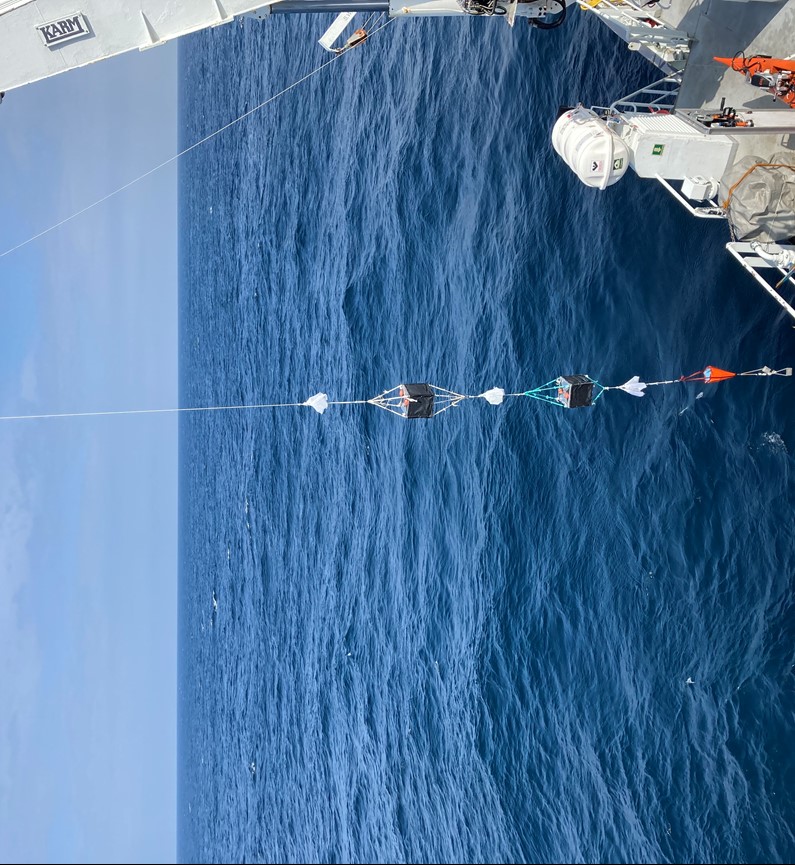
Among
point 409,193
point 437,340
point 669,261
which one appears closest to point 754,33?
point 669,261

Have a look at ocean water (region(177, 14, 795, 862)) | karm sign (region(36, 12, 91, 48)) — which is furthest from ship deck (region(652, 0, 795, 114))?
karm sign (region(36, 12, 91, 48))

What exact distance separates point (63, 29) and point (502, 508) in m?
20.8

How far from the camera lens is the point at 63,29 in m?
13.4

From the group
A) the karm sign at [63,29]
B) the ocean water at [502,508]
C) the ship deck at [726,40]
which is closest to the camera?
the karm sign at [63,29]

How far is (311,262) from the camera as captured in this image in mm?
48688

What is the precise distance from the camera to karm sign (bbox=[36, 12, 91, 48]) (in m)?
13.3

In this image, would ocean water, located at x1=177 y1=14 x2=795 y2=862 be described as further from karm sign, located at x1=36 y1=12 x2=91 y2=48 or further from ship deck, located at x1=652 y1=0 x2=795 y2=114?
karm sign, located at x1=36 y1=12 x2=91 y2=48

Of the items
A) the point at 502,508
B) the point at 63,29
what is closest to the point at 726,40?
the point at 63,29

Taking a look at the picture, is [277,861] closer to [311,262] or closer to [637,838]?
[637,838]

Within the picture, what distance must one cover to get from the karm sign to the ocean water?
56.5 feet

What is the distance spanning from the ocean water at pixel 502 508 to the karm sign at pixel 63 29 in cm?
1721

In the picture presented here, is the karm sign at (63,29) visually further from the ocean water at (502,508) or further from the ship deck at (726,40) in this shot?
the ocean water at (502,508)

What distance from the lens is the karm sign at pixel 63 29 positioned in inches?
523

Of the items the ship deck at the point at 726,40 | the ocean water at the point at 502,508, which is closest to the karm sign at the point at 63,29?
the ship deck at the point at 726,40
